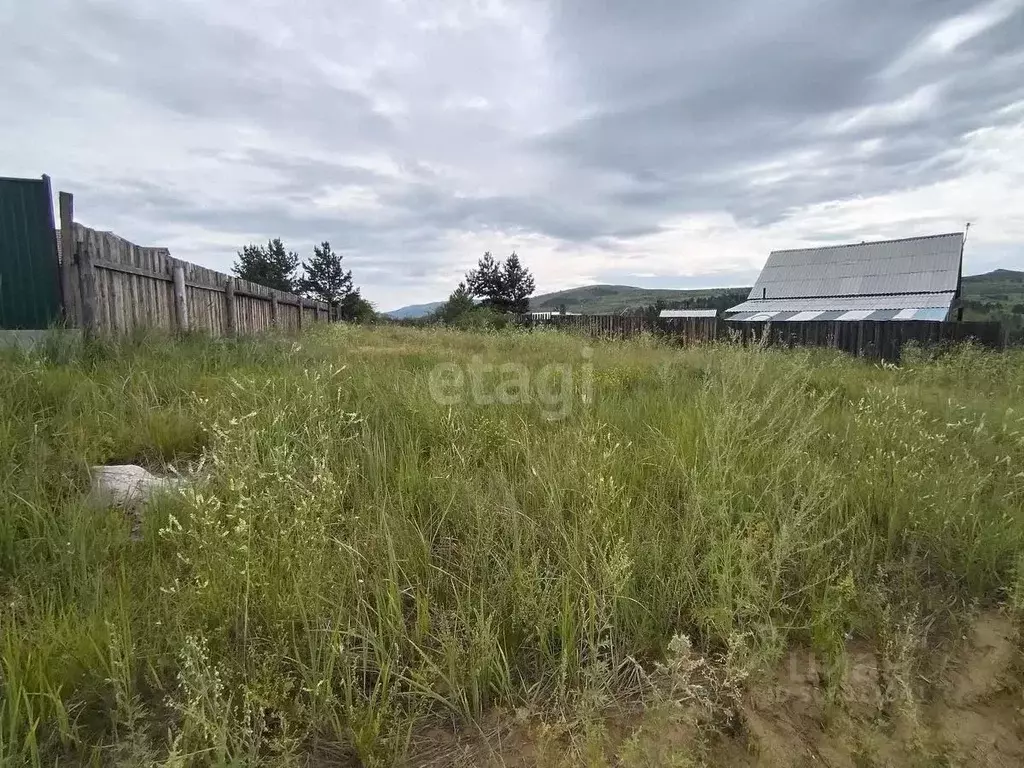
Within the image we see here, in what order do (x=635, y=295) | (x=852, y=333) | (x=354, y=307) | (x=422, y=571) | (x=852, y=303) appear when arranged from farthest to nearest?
(x=635, y=295) < (x=354, y=307) < (x=852, y=303) < (x=852, y=333) < (x=422, y=571)

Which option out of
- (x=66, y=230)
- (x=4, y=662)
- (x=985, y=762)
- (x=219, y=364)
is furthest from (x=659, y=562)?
(x=66, y=230)

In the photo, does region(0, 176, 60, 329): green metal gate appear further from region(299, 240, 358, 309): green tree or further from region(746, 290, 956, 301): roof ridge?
region(299, 240, 358, 309): green tree

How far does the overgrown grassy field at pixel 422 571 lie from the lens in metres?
1.30

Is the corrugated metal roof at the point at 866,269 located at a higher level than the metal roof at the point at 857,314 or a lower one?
higher

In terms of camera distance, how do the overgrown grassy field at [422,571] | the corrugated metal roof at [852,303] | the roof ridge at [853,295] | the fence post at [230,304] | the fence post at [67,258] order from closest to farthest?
Answer: 1. the overgrown grassy field at [422,571]
2. the fence post at [67,258]
3. the fence post at [230,304]
4. the corrugated metal roof at [852,303]
5. the roof ridge at [853,295]

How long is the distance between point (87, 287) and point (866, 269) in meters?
29.3

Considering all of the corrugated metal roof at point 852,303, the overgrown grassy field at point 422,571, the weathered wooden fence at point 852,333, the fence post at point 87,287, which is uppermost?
the corrugated metal roof at point 852,303

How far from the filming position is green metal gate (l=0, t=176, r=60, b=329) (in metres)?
4.83

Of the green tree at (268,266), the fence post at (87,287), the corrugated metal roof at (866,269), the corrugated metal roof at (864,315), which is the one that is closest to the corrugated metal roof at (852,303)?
the corrugated metal roof at (866,269)

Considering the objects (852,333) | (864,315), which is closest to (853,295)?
(864,315)

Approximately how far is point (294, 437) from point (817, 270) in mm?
29144

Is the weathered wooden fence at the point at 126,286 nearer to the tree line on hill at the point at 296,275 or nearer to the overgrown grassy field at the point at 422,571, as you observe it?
the overgrown grassy field at the point at 422,571

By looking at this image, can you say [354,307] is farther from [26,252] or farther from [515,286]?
[26,252]

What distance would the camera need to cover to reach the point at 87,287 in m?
4.94
